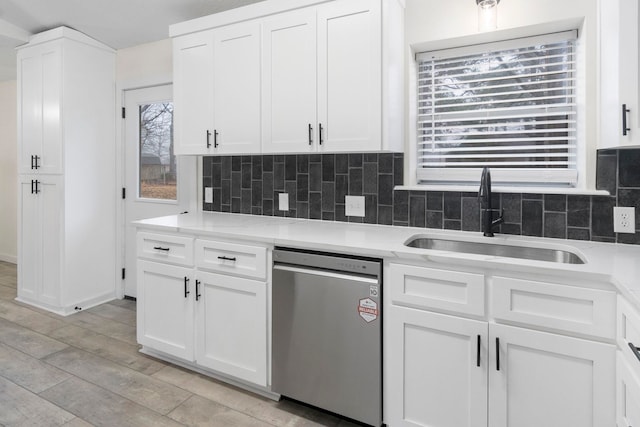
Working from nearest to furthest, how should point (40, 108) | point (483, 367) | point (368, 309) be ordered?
point (483, 367) < point (368, 309) < point (40, 108)

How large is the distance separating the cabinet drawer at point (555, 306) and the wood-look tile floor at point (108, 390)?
1.02m

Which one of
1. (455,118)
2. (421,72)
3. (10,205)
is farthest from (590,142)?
(10,205)

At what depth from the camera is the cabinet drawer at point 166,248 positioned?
2.39m

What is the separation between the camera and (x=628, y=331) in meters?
1.25

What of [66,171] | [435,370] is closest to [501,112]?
[435,370]

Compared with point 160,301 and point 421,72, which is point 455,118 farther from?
point 160,301

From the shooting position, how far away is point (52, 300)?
3.48m

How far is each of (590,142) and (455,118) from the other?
0.70 m

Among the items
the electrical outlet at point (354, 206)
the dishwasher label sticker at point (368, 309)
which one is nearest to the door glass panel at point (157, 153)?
the electrical outlet at point (354, 206)

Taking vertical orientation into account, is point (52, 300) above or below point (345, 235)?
below

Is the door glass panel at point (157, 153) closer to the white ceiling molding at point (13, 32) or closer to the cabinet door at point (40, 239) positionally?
the cabinet door at point (40, 239)

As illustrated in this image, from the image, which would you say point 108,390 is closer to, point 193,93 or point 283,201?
point 283,201

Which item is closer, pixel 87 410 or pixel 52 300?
pixel 87 410

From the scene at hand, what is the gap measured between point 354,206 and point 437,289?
0.98 meters
